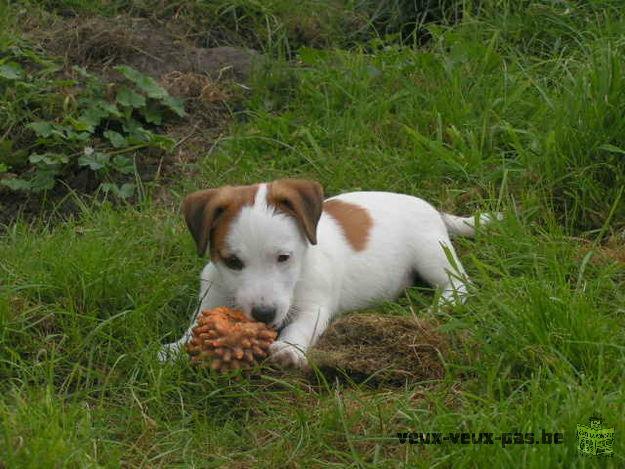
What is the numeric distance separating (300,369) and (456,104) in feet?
8.78

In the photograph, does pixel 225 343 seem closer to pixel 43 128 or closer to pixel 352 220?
pixel 352 220

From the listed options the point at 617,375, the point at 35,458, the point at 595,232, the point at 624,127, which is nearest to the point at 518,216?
the point at 595,232

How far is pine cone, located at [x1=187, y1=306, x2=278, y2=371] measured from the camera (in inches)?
182

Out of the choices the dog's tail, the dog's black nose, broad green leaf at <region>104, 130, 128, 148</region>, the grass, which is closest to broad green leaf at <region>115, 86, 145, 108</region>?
broad green leaf at <region>104, 130, 128, 148</region>

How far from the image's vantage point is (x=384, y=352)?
4770 mm

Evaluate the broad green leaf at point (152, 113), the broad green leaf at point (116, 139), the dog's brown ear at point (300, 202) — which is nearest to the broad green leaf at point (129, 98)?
the broad green leaf at point (152, 113)

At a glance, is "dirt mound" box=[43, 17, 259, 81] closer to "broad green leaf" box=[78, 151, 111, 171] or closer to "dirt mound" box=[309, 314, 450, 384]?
"broad green leaf" box=[78, 151, 111, 171]

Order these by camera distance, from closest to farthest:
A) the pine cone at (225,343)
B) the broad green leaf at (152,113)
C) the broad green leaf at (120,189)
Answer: the pine cone at (225,343) < the broad green leaf at (120,189) < the broad green leaf at (152,113)

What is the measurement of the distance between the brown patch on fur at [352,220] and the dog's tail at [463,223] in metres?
0.52

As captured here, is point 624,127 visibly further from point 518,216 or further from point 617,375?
point 617,375

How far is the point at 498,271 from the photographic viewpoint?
5062mm

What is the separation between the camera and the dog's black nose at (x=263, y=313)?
15.7 feet

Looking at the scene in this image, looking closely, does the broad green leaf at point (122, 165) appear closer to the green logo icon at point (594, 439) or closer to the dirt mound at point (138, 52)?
the dirt mound at point (138, 52)

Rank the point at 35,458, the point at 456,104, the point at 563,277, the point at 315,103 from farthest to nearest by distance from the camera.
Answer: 1. the point at 315,103
2. the point at 456,104
3. the point at 563,277
4. the point at 35,458
